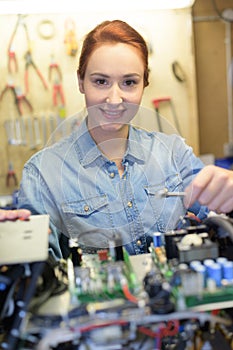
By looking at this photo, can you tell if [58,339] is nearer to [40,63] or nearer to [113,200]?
[113,200]

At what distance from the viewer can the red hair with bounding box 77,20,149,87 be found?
1.00 metres

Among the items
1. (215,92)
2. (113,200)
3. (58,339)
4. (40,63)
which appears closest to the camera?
(58,339)

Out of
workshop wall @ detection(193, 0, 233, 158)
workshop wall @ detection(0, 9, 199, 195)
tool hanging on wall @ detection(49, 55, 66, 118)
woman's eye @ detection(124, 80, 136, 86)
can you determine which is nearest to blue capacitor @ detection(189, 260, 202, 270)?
woman's eye @ detection(124, 80, 136, 86)

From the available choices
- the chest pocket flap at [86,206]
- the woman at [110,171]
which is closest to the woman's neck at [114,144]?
the woman at [110,171]

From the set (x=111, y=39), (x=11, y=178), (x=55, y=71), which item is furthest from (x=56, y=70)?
(x=111, y=39)

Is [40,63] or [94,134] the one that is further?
[40,63]

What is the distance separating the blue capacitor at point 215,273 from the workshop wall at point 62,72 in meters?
1.35

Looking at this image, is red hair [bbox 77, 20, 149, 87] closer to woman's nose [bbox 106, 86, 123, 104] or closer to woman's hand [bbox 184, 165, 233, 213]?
woman's nose [bbox 106, 86, 123, 104]

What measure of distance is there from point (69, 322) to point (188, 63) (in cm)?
180

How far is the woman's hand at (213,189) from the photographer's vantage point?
0.83 metres

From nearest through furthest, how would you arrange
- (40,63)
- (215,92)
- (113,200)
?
(113,200) → (40,63) → (215,92)

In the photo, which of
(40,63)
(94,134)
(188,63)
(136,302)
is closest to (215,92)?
(188,63)

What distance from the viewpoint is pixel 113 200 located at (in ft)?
3.36

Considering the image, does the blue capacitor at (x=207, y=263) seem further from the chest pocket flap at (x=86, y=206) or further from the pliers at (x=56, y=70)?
the pliers at (x=56, y=70)
